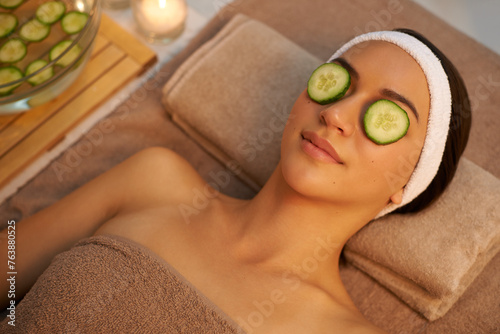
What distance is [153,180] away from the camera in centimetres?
150

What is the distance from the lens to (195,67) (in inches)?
70.5

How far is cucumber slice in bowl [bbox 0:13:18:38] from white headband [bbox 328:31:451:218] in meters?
1.35

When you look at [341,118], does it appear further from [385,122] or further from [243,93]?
[243,93]

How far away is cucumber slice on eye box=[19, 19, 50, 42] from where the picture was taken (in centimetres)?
172

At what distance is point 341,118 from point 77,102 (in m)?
1.15

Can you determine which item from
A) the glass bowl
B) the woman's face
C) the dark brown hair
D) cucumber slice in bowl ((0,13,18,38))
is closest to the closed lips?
the woman's face

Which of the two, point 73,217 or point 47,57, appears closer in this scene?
point 73,217

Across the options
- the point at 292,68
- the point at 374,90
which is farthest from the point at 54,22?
the point at 374,90

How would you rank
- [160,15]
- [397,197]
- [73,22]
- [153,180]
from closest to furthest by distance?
[397,197] < [153,180] < [73,22] < [160,15]

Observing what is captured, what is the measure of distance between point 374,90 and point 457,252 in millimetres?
627

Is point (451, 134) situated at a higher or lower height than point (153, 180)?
higher

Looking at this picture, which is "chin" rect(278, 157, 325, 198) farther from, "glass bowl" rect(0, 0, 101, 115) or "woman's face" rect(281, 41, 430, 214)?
"glass bowl" rect(0, 0, 101, 115)

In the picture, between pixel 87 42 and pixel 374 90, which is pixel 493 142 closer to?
pixel 374 90

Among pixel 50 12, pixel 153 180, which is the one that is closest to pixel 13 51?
pixel 50 12
